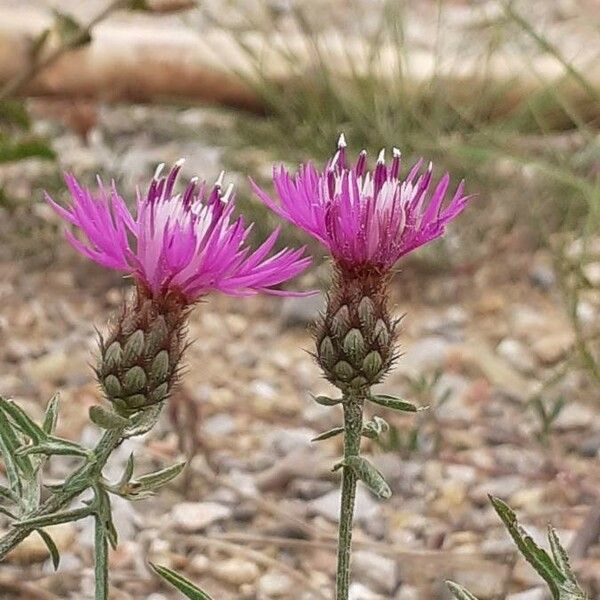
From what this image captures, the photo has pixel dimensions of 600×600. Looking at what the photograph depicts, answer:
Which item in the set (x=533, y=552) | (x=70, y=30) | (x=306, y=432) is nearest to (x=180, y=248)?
(x=533, y=552)

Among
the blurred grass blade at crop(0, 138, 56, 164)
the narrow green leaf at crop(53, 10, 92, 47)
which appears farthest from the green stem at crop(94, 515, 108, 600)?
the narrow green leaf at crop(53, 10, 92, 47)

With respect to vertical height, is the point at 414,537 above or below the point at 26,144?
below

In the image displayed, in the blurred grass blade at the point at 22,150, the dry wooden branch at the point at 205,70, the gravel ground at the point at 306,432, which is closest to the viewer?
the gravel ground at the point at 306,432

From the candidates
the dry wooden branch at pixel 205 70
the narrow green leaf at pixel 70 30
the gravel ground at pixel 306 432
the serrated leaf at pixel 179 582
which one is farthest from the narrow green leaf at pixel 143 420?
the dry wooden branch at pixel 205 70

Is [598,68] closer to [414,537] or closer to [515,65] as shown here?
[515,65]

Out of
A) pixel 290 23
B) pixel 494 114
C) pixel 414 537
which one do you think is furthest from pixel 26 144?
pixel 290 23

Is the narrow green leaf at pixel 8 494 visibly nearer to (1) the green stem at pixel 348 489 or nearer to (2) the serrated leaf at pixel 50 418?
(2) the serrated leaf at pixel 50 418

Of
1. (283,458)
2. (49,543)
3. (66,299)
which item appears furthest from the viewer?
(66,299)
